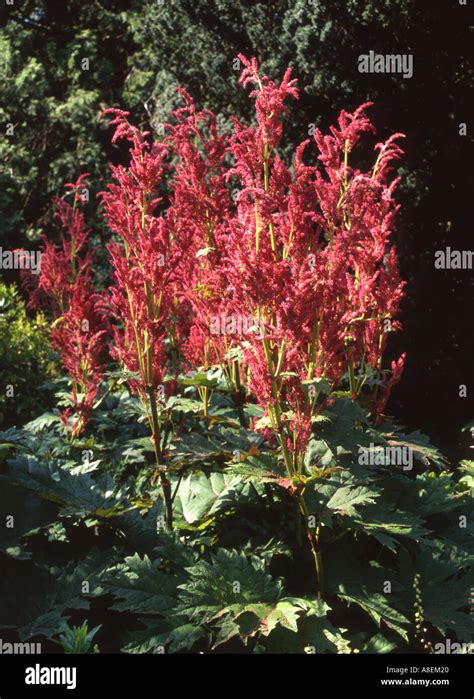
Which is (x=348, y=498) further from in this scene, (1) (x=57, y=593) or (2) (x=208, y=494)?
(1) (x=57, y=593)

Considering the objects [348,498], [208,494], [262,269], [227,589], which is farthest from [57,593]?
[262,269]

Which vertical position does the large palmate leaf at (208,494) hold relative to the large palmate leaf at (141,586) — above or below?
above

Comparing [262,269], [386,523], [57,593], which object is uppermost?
[262,269]

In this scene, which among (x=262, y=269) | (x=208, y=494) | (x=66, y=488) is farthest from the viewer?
(x=208, y=494)

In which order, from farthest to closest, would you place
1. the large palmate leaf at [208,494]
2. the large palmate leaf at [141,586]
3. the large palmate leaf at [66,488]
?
the large palmate leaf at [208,494] < the large palmate leaf at [66,488] < the large palmate leaf at [141,586]

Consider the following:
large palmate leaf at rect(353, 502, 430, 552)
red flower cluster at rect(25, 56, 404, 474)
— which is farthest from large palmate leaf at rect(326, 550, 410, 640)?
red flower cluster at rect(25, 56, 404, 474)

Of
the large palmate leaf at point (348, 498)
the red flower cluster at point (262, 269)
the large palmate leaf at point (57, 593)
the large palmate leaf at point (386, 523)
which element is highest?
the red flower cluster at point (262, 269)

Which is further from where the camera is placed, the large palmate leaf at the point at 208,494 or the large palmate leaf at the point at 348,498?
the large palmate leaf at the point at 208,494

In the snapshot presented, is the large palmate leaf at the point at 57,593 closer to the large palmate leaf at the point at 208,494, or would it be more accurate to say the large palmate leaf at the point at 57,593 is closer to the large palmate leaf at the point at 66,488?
the large palmate leaf at the point at 66,488

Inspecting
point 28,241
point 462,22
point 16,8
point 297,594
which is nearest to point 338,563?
point 297,594

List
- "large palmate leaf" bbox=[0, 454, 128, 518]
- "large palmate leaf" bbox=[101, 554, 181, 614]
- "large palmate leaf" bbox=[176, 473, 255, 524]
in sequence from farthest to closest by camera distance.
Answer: "large palmate leaf" bbox=[176, 473, 255, 524] < "large palmate leaf" bbox=[0, 454, 128, 518] < "large palmate leaf" bbox=[101, 554, 181, 614]

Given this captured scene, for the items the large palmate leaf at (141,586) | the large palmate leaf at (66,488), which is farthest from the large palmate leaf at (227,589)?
the large palmate leaf at (66,488)

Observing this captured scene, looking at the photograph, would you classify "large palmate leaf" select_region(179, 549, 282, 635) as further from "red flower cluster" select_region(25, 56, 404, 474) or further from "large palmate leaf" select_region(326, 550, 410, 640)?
"red flower cluster" select_region(25, 56, 404, 474)
